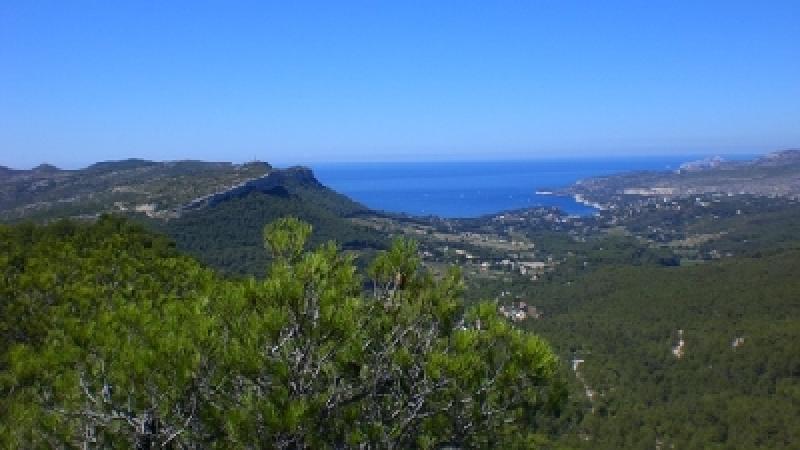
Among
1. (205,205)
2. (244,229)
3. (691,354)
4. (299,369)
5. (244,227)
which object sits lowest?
(691,354)

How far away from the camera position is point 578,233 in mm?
129875

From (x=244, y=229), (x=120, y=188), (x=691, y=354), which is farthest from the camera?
(x=120, y=188)

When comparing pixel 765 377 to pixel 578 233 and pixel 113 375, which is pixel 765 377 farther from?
pixel 578 233

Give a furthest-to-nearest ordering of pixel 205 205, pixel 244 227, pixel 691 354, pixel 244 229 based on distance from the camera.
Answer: pixel 205 205, pixel 244 227, pixel 244 229, pixel 691 354

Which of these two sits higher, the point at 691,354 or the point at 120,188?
the point at 120,188

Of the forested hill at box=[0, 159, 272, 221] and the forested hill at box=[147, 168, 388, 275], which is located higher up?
the forested hill at box=[0, 159, 272, 221]

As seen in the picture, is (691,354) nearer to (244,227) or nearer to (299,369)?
(244,227)

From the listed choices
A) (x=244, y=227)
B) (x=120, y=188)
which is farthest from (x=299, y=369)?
(x=120, y=188)

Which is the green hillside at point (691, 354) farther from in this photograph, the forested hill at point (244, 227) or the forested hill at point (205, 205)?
the forested hill at point (205, 205)

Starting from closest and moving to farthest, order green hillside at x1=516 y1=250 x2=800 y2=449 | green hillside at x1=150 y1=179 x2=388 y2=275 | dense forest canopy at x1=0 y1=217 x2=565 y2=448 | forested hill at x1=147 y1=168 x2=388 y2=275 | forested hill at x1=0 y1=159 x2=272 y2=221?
dense forest canopy at x1=0 y1=217 x2=565 y2=448 < green hillside at x1=516 y1=250 x2=800 y2=449 < green hillside at x1=150 y1=179 x2=388 y2=275 < forested hill at x1=147 y1=168 x2=388 y2=275 < forested hill at x1=0 y1=159 x2=272 y2=221

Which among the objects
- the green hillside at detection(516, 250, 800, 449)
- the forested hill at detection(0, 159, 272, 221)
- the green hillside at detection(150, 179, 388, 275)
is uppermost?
the forested hill at detection(0, 159, 272, 221)

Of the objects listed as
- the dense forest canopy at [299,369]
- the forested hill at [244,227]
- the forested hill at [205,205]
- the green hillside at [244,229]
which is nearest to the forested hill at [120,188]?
the forested hill at [205,205]

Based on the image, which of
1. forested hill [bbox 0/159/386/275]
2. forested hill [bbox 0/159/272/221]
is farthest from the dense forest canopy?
forested hill [bbox 0/159/272/221]

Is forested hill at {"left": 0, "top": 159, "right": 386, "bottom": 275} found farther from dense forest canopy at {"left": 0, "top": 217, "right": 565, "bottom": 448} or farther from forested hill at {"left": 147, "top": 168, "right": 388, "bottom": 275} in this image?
dense forest canopy at {"left": 0, "top": 217, "right": 565, "bottom": 448}
